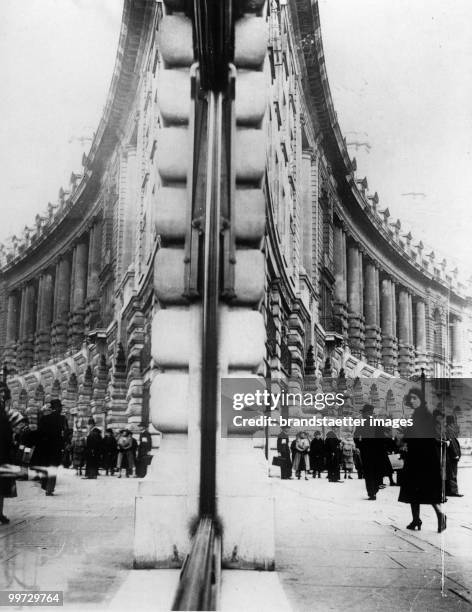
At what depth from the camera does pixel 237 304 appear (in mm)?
4141

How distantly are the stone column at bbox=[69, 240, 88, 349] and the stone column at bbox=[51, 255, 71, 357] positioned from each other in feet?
0.14

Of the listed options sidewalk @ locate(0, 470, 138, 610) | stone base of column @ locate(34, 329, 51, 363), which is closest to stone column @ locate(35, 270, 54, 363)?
stone base of column @ locate(34, 329, 51, 363)

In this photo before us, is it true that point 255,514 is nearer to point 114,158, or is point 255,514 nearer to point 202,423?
point 202,423

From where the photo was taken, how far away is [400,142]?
4.76 metres

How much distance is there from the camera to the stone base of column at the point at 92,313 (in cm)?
490

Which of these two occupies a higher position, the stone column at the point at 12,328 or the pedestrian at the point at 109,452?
the stone column at the point at 12,328

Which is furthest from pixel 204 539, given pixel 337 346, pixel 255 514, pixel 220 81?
pixel 220 81

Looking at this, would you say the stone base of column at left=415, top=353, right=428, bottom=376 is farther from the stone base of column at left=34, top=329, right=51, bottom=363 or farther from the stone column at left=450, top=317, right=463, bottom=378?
the stone base of column at left=34, top=329, right=51, bottom=363

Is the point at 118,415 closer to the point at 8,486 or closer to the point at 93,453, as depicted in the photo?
the point at 93,453

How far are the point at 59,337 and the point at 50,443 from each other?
0.92 m

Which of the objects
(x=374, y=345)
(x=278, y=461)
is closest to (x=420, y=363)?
(x=374, y=345)

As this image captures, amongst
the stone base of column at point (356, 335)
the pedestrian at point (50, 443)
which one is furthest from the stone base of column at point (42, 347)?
the stone base of column at point (356, 335)

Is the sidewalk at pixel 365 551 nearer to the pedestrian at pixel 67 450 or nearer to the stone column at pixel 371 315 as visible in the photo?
the stone column at pixel 371 315

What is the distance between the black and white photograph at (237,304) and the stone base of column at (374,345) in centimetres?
2
